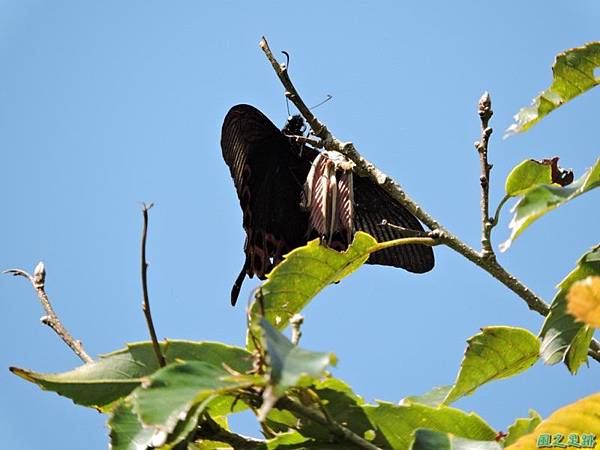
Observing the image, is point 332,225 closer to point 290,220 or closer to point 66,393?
point 290,220

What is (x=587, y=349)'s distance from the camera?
7.69ft

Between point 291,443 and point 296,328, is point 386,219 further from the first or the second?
point 296,328

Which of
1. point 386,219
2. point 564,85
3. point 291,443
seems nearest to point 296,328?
point 291,443

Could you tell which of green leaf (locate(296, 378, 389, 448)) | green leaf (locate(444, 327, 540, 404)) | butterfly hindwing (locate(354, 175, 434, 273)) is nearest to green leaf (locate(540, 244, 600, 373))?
green leaf (locate(444, 327, 540, 404))

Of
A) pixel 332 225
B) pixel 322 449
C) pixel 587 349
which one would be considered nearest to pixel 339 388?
pixel 322 449

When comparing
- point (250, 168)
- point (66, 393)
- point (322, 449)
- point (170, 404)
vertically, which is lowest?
point (322, 449)

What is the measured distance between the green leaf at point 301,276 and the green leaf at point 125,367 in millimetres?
345

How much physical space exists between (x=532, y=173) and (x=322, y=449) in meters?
1.21

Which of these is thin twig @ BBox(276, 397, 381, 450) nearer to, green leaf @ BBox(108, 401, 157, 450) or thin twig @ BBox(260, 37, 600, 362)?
green leaf @ BBox(108, 401, 157, 450)

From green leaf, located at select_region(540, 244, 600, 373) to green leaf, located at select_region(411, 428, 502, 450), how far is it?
41 centimetres

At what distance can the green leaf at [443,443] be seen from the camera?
5.92ft

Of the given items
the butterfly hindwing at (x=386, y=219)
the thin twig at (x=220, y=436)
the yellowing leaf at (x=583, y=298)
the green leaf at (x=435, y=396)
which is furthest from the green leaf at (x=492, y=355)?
the butterfly hindwing at (x=386, y=219)

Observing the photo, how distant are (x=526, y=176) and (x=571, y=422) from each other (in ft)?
3.81

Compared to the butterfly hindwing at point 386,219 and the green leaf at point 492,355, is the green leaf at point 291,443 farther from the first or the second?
the butterfly hindwing at point 386,219
